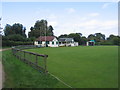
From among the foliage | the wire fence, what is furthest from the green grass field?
the foliage

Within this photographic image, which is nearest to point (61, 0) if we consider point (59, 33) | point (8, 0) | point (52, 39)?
point (8, 0)

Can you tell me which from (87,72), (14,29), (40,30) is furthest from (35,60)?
(14,29)

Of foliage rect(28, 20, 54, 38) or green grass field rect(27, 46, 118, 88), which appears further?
foliage rect(28, 20, 54, 38)

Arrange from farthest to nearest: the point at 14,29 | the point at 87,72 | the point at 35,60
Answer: the point at 14,29, the point at 35,60, the point at 87,72

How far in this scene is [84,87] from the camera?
412cm

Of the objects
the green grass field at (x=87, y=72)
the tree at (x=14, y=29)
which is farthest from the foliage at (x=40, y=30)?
the green grass field at (x=87, y=72)

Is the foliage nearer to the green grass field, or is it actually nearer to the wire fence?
the wire fence

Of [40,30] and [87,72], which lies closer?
[87,72]

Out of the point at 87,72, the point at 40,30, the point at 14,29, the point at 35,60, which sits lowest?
the point at 87,72

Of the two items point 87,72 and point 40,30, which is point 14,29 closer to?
point 40,30

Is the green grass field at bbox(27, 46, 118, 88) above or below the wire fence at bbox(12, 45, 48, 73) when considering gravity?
below

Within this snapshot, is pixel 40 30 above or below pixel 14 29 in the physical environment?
below

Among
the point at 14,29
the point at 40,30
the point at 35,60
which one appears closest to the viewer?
the point at 35,60

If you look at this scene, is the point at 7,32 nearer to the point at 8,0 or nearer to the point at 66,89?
Answer: the point at 8,0
